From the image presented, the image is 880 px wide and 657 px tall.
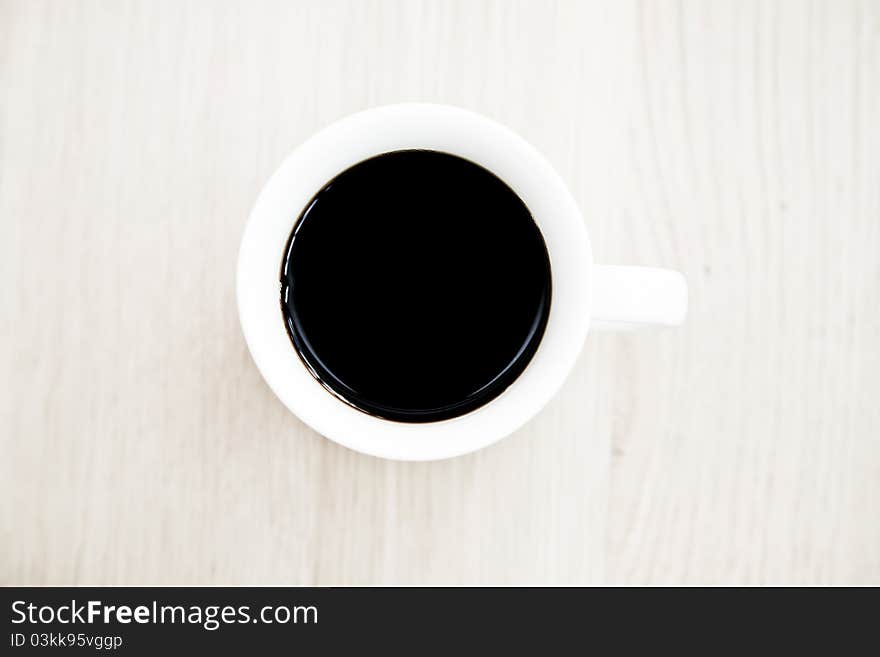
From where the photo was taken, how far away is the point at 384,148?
0.39 meters

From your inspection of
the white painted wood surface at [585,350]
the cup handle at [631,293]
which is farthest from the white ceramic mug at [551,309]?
the white painted wood surface at [585,350]

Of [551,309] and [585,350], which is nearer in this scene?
[551,309]

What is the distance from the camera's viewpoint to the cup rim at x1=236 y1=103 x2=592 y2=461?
0.36 metres

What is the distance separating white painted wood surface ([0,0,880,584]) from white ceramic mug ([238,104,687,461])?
106 millimetres

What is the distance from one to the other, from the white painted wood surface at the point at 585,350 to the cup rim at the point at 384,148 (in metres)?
0.10

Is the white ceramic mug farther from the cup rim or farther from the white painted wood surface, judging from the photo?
the white painted wood surface

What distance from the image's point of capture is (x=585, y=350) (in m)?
0.49

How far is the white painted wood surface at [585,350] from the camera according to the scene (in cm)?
47

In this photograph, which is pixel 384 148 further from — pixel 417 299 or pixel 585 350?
pixel 585 350

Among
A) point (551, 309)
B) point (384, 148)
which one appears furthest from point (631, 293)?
point (384, 148)

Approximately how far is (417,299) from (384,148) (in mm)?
96

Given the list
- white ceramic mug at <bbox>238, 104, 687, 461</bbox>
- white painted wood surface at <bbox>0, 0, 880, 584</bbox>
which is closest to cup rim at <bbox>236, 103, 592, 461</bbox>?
white ceramic mug at <bbox>238, 104, 687, 461</bbox>

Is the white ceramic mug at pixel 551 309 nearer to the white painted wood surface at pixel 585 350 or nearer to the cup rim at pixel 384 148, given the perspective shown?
the cup rim at pixel 384 148
